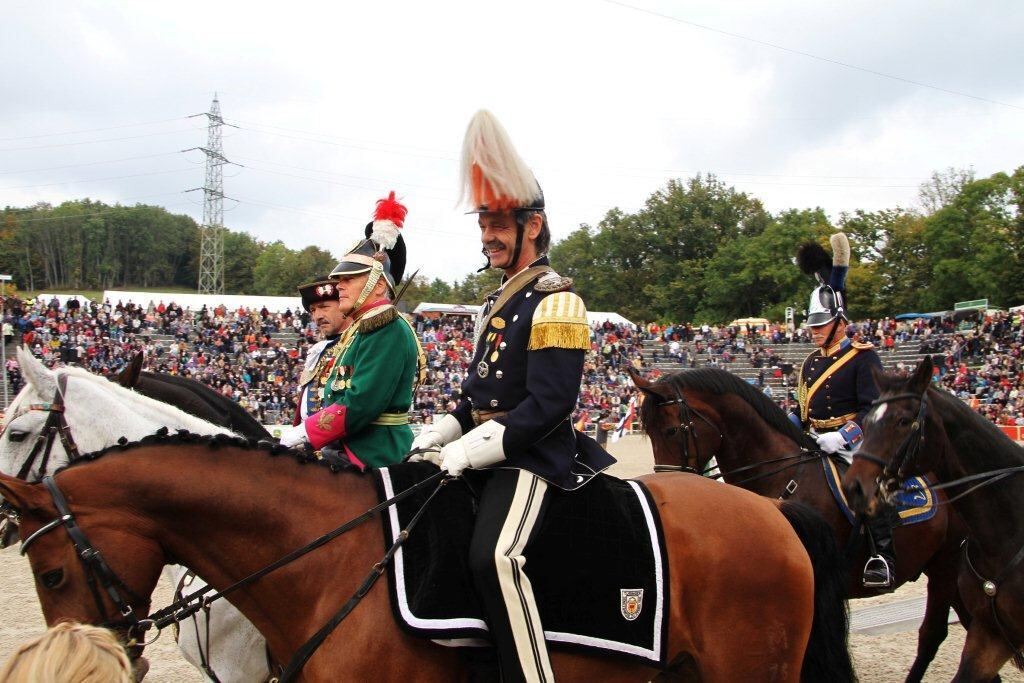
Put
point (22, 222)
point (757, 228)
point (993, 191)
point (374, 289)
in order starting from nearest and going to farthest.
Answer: point (374, 289), point (993, 191), point (757, 228), point (22, 222)

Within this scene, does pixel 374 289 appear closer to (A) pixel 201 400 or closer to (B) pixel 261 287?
(A) pixel 201 400

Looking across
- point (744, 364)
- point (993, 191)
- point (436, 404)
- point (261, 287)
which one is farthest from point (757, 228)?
point (261, 287)

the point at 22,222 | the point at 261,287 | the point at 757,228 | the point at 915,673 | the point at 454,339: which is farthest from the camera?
the point at 261,287

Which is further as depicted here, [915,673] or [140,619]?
[915,673]

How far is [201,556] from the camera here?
10.4ft

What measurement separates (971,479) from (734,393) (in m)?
2.05

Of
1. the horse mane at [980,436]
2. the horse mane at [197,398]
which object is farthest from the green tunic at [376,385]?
the horse mane at [980,436]

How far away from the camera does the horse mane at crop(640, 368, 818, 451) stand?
6.98 m

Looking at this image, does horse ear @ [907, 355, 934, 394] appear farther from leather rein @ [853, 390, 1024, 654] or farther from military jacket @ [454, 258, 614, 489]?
military jacket @ [454, 258, 614, 489]

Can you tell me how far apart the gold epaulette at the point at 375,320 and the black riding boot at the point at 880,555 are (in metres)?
3.99

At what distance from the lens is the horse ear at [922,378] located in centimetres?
525

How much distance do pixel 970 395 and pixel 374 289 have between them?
32617 millimetres

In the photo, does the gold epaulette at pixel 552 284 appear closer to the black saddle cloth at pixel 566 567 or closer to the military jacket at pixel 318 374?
the black saddle cloth at pixel 566 567

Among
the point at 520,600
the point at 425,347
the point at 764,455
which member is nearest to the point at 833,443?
the point at 764,455
